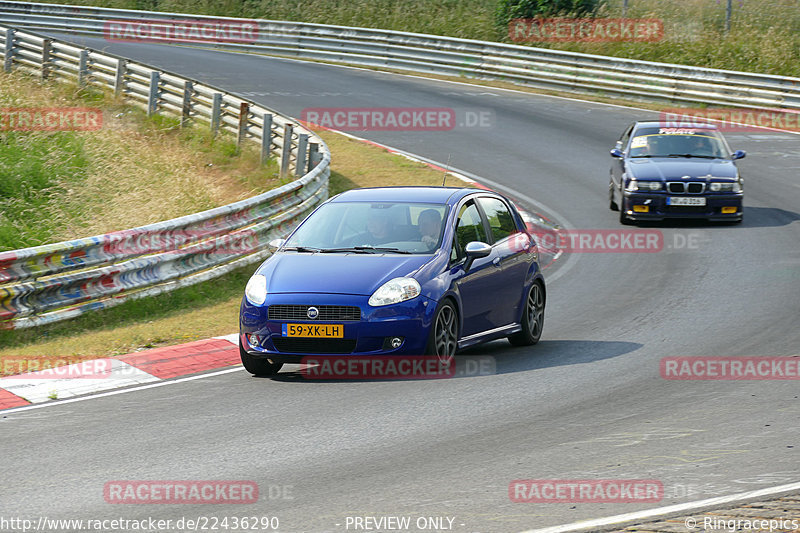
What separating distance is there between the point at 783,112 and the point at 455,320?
23736 millimetres

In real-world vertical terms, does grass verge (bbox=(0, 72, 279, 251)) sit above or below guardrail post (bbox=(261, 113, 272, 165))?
below

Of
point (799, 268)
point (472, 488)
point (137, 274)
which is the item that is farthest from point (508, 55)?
point (472, 488)

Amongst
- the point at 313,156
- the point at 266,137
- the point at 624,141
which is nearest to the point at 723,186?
the point at 624,141

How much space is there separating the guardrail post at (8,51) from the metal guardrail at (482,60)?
41.5 ft

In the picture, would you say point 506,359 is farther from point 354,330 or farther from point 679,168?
point 679,168

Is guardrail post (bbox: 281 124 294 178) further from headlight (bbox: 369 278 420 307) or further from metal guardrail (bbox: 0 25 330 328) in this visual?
headlight (bbox: 369 278 420 307)

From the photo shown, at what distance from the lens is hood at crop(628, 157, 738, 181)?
803 inches

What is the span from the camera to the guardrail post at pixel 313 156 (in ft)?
69.9

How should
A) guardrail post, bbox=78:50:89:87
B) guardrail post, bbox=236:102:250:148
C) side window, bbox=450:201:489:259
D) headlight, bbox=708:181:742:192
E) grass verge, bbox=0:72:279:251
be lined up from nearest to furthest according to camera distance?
side window, bbox=450:201:489:259, grass verge, bbox=0:72:279:251, headlight, bbox=708:181:742:192, guardrail post, bbox=236:102:250:148, guardrail post, bbox=78:50:89:87

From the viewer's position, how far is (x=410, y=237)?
11.0 metres

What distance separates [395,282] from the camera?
1016 centimetres

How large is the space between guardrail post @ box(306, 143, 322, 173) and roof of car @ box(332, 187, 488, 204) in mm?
9456

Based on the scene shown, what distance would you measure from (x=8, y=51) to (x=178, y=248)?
18721mm

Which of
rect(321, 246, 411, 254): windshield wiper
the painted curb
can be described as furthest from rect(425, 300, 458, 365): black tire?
the painted curb
